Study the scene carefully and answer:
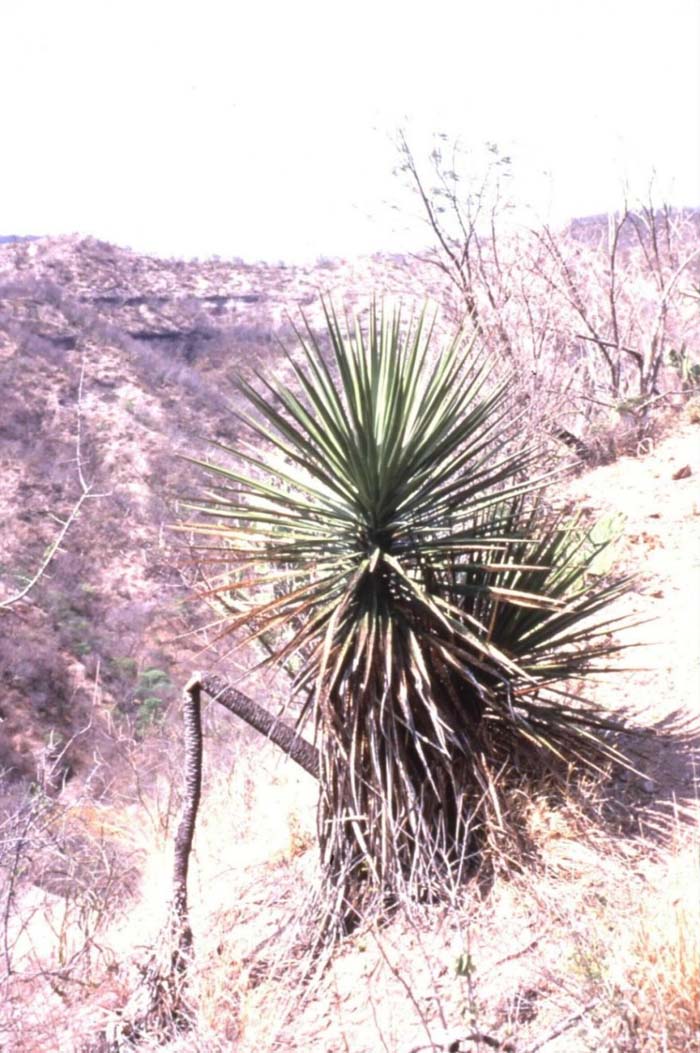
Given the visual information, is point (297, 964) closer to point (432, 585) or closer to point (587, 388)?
point (432, 585)

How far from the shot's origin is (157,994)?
4152 mm

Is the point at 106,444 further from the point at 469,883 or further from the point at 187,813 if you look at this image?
the point at 469,883

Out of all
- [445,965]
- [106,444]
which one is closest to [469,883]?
[445,965]

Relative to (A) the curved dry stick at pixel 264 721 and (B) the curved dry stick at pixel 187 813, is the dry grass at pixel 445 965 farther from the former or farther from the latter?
(A) the curved dry stick at pixel 264 721

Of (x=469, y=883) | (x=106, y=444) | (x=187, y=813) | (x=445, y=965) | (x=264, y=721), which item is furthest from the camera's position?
(x=106, y=444)

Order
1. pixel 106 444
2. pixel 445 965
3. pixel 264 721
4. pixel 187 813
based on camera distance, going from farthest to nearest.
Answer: pixel 106 444 < pixel 264 721 < pixel 187 813 < pixel 445 965

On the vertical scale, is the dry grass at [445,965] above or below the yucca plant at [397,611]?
below

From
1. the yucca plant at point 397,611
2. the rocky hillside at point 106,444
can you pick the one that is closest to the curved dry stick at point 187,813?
the yucca plant at point 397,611

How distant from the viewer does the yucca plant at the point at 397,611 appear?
4336 millimetres

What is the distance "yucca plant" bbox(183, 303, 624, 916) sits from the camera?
4.34 meters

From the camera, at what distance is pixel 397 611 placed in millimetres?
4406

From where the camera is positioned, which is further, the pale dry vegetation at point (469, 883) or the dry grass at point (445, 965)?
the pale dry vegetation at point (469, 883)

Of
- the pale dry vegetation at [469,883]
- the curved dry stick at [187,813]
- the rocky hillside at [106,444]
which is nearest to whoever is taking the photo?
the pale dry vegetation at [469,883]

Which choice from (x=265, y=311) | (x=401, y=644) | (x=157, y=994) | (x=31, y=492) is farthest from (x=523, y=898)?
(x=265, y=311)
